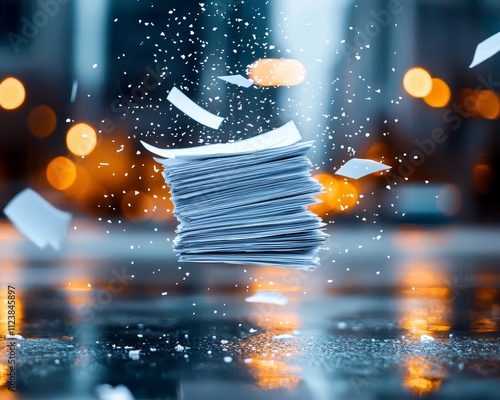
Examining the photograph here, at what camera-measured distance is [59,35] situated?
20.2 feet

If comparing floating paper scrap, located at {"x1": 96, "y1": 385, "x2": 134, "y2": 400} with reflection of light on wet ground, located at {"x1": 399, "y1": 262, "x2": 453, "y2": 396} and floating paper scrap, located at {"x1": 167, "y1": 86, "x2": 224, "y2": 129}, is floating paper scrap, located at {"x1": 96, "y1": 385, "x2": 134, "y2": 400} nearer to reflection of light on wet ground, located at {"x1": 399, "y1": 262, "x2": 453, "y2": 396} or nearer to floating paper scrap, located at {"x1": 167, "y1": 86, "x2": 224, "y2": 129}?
reflection of light on wet ground, located at {"x1": 399, "y1": 262, "x2": 453, "y2": 396}

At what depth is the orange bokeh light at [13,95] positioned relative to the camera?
6.94 m

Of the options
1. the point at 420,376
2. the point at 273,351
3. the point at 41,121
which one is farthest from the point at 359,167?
the point at 41,121

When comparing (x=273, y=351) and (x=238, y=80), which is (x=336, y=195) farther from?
(x=273, y=351)

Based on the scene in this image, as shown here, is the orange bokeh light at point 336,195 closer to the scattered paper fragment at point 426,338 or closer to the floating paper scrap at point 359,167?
the floating paper scrap at point 359,167

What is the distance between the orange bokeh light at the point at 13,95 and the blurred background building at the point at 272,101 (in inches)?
0.7

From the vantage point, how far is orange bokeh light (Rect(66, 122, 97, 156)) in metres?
5.01

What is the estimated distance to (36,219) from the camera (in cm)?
313

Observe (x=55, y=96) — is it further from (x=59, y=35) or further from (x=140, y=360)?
(x=140, y=360)

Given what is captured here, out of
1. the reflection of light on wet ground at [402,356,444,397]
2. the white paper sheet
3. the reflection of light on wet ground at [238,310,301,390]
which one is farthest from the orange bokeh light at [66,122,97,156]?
the reflection of light on wet ground at [402,356,444,397]

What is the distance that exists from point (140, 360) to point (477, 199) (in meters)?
6.85

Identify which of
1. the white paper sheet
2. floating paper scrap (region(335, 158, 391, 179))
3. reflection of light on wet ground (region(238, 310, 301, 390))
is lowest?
reflection of light on wet ground (region(238, 310, 301, 390))

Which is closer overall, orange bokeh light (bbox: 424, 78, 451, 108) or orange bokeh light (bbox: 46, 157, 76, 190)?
orange bokeh light (bbox: 46, 157, 76, 190)

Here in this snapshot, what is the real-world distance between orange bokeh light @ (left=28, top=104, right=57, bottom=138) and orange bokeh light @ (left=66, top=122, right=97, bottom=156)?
1.82 ft
